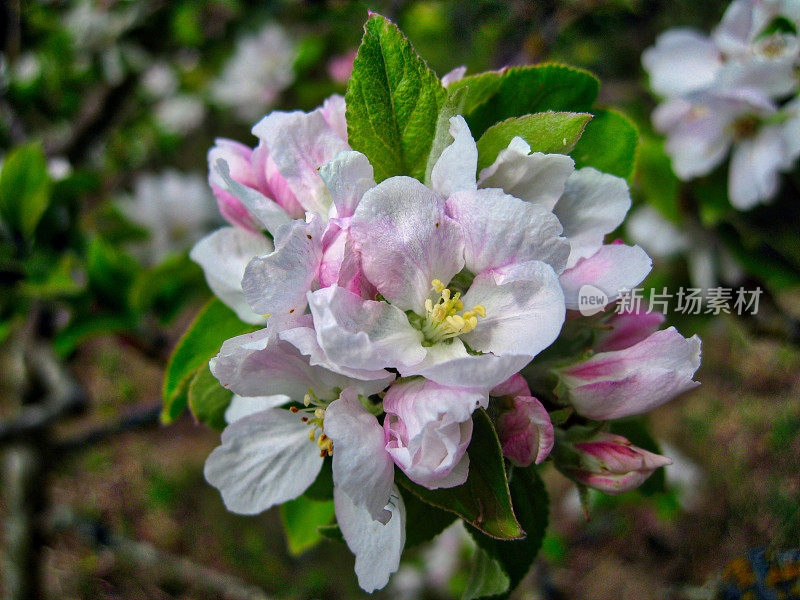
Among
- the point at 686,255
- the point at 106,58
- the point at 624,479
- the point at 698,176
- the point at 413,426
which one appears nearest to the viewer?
the point at 413,426

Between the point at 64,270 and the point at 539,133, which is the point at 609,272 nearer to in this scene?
the point at 539,133

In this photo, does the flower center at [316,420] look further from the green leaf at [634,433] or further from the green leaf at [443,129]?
the green leaf at [634,433]

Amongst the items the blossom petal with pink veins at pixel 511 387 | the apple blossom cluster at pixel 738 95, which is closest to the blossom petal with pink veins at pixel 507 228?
the blossom petal with pink veins at pixel 511 387

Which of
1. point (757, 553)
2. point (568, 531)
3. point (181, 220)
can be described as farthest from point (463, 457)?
point (568, 531)

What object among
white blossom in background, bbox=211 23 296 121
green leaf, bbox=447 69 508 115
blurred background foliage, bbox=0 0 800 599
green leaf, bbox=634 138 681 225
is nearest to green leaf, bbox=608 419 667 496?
blurred background foliage, bbox=0 0 800 599

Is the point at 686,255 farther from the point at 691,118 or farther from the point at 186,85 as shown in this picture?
the point at 186,85

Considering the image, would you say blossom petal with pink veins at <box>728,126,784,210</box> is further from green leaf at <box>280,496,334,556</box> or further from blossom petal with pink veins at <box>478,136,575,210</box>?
green leaf at <box>280,496,334,556</box>
